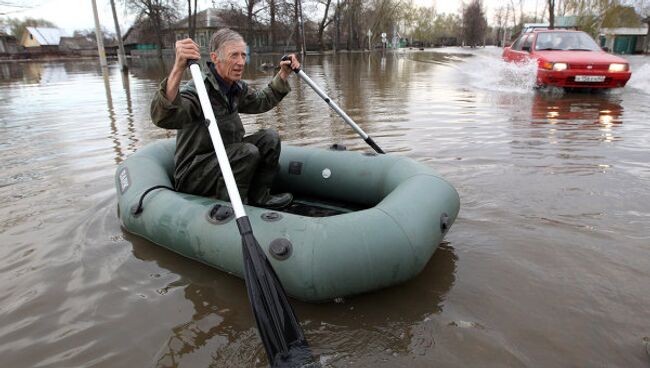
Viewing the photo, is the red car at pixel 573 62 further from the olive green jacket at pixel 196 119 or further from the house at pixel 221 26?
the house at pixel 221 26

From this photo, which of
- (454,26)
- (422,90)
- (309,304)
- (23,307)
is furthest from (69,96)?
(454,26)

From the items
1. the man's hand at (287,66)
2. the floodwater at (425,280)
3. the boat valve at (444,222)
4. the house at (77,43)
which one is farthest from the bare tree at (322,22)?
the boat valve at (444,222)

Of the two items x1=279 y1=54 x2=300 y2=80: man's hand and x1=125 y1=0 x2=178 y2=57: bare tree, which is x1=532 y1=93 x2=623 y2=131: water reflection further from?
x1=125 y1=0 x2=178 y2=57: bare tree

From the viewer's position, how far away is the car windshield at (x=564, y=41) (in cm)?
1012

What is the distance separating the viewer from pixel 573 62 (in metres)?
9.20

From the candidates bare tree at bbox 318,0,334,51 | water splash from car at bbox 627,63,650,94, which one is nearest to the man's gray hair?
water splash from car at bbox 627,63,650,94

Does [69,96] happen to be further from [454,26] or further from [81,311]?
[454,26]

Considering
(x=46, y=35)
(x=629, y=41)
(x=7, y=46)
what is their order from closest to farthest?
(x=629, y=41) → (x=7, y=46) → (x=46, y=35)

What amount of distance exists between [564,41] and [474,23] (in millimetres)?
75153

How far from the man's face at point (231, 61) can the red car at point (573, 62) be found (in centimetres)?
821

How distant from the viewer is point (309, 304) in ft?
8.97

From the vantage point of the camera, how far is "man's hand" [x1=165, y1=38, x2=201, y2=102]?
281 centimetres

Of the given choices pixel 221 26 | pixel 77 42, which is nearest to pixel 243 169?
pixel 221 26

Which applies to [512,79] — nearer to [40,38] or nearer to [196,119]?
[196,119]
